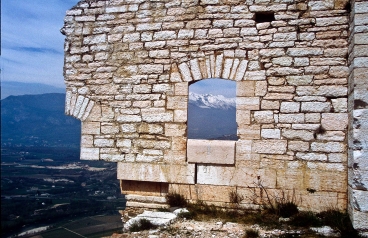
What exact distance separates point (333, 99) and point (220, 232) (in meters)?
2.55

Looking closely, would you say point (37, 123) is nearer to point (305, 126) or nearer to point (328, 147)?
point (305, 126)

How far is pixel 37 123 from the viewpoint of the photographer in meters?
82.9

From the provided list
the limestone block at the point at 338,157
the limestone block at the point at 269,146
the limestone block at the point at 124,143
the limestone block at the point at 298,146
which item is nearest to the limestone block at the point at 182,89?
the limestone block at the point at 124,143

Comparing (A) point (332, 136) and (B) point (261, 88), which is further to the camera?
(B) point (261, 88)

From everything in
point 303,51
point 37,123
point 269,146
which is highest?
point 37,123

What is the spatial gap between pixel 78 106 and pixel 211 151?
2.50m

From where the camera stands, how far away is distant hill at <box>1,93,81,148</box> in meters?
68.2

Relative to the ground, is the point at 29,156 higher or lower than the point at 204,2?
lower

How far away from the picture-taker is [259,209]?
5.14 m

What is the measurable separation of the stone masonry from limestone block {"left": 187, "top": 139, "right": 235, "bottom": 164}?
0.6 inches

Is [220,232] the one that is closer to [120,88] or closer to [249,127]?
[249,127]

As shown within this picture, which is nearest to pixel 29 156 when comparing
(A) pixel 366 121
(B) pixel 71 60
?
(B) pixel 71 60

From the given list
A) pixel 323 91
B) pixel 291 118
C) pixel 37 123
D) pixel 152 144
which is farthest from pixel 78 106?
pixel 37 123

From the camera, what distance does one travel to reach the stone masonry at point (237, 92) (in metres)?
4.92
